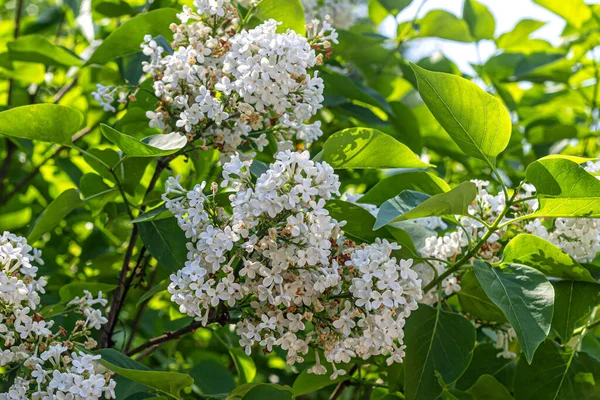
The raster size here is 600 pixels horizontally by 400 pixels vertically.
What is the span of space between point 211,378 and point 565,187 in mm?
1123

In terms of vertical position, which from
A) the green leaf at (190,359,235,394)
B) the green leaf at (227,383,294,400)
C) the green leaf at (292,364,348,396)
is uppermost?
the green leaf at (227,383,294,400)

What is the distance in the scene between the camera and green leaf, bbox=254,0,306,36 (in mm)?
1599

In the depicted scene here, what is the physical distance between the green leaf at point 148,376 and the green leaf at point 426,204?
0.43 metres

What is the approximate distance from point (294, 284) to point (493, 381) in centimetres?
57

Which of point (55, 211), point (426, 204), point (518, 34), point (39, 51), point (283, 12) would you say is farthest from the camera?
point (518, 34)

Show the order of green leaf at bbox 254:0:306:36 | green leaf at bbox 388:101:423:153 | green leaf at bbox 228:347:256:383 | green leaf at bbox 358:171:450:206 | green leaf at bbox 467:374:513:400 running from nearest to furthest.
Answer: green leaf at bbox 358:171:450:206 < green leaf at bbox 467:374:513:400 < green leaf at bbox 254:0:306:36 < green leaf at bbox 228:347:256:383 < green leaf at bbox 388:101:423:153

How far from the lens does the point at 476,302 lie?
150 cm

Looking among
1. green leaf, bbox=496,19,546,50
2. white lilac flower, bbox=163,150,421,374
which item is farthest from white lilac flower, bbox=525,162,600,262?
green leaf, bbox=496,19,546,50

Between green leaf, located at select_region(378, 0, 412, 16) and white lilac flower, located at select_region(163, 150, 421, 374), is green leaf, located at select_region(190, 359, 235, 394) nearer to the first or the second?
white lilac flower, located at select_region(163, 150, 421, 374)

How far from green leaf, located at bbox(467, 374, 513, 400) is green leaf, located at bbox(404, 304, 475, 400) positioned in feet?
0.50

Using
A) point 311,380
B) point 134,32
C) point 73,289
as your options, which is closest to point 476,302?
point 311,380

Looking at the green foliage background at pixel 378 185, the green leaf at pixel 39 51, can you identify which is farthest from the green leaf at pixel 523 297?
the green leaf at pixel 39 51

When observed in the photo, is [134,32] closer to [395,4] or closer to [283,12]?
[283,12]

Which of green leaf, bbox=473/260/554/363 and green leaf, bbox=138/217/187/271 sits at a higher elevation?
green leaf, bbox=473/260/554/363
